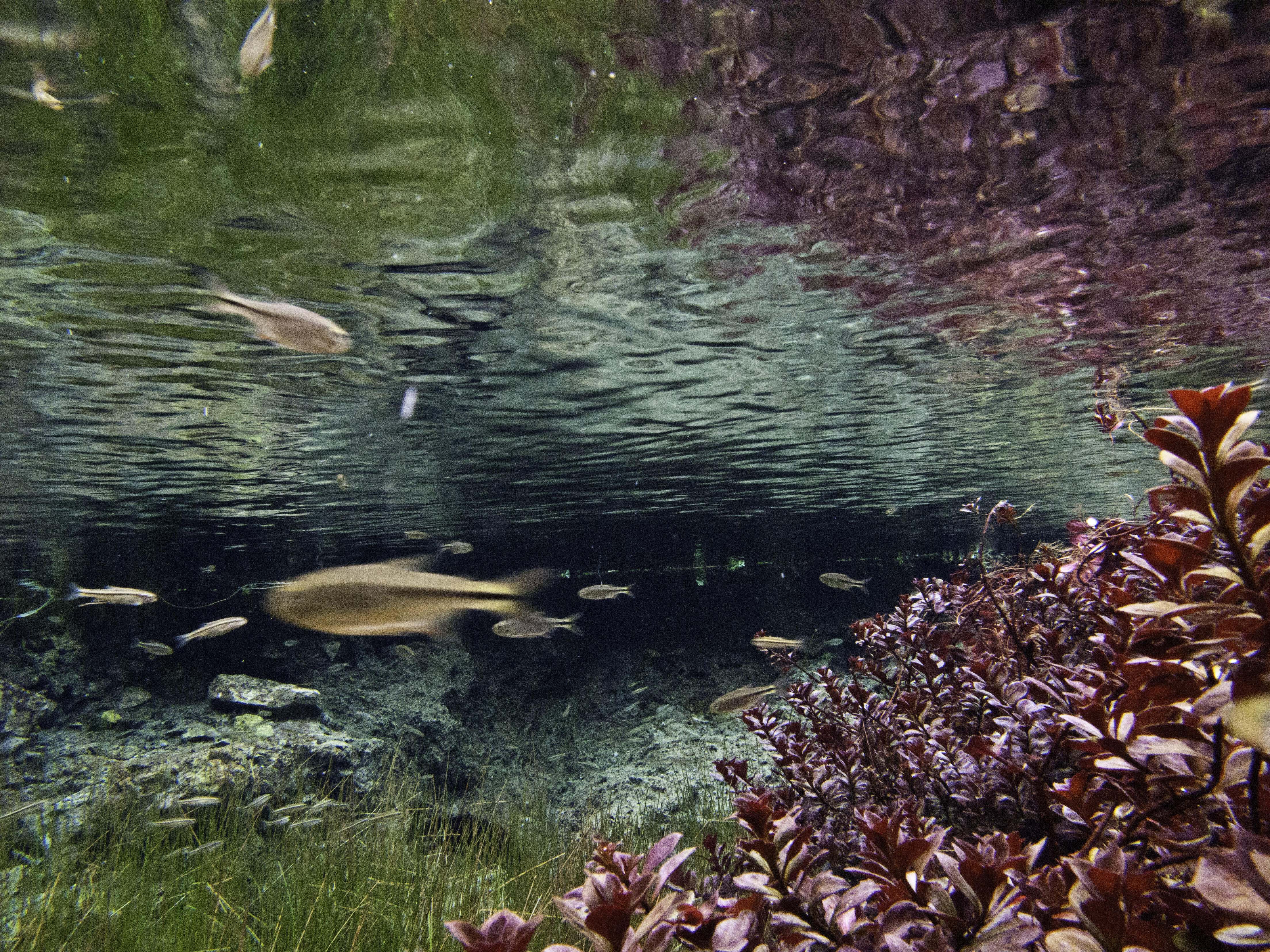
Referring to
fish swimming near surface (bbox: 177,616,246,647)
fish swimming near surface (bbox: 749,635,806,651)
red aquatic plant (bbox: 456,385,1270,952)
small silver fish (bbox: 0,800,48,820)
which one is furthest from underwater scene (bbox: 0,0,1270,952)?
fish swimming near surface (bbox: 177,616,246,647)

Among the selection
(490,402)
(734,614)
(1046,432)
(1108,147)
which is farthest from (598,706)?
(1108,147)

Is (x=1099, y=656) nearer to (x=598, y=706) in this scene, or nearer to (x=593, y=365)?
(x=593, y=365)

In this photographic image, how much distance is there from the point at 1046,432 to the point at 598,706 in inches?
640

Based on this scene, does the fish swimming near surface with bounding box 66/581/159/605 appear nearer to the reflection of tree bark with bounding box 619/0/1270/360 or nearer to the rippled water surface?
the rippled water surface

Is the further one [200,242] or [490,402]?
[490,402]

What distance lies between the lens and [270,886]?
596 cm

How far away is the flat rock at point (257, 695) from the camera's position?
14.9 metres

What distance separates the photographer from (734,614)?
90.6ft

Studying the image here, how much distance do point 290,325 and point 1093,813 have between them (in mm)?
5030

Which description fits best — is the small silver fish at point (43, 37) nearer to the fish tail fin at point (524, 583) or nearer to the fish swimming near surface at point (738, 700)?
the fish tail fin at point (524, 583)

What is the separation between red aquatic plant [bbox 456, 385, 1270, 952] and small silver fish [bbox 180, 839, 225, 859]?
5399 mm

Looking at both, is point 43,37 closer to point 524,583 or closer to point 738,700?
point 524,583

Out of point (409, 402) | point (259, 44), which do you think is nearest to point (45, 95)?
point (259, 44)

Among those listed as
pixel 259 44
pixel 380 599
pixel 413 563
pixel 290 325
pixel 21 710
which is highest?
pixel 259 44
